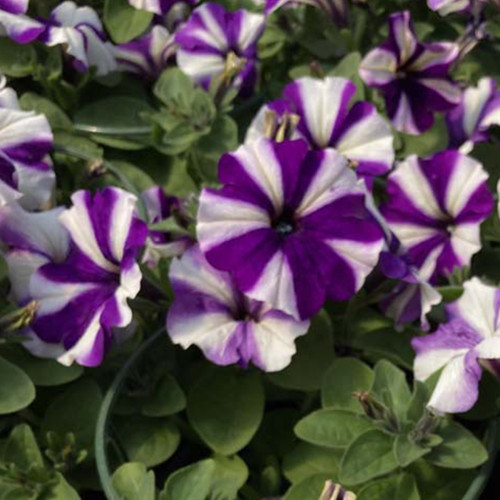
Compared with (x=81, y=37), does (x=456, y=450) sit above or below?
below

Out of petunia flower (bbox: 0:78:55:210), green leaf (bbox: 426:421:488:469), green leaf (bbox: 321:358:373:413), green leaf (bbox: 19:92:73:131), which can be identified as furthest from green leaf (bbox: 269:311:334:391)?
green leaf (bbox: 19:92:73:131)

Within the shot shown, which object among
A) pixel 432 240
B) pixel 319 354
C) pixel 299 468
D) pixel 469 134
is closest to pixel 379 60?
pixel 469 134

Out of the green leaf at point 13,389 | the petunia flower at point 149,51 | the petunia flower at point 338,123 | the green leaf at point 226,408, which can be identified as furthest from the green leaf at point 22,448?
the petunia flower at point 149,51

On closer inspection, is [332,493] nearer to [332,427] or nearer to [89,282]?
[332,427]

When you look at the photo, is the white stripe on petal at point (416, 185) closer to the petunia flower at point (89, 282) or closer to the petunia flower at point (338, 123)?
the petunia flower at point (338, 123)

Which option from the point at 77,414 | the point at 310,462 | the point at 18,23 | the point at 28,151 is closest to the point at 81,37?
the point at 18,23

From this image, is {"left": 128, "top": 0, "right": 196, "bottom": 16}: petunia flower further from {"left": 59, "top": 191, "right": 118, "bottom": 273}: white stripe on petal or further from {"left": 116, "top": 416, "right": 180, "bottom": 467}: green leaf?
{"left": 116, "top": 416, "right": 180, "bottom": 467}: green leaf

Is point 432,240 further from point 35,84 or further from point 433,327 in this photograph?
point 35,84
